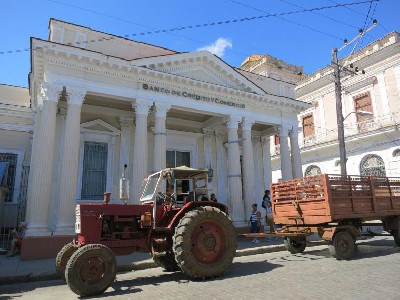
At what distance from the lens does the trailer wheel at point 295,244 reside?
9.59 meters

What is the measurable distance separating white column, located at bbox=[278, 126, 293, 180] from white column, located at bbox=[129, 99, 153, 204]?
774 centimetres

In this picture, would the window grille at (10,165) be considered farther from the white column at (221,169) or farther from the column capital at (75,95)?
the white column at (221,169)

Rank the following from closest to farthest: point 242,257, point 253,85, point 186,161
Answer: point 242,257, point 253,85, point 186,161

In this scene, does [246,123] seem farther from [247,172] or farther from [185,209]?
[185,209]

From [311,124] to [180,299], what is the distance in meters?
25.3

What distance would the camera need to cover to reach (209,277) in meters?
6.73

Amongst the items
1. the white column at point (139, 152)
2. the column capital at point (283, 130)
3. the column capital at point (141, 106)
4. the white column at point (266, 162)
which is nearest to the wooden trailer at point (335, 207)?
the white column at point (139, 152)

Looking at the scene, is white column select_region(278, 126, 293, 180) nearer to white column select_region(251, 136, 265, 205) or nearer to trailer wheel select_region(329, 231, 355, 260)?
white column select_region(251, 136, 265, 205)

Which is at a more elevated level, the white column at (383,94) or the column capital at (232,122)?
the white column at (383,94)

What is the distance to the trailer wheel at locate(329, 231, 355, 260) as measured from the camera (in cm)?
833

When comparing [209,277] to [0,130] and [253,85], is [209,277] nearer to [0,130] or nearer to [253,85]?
[253,85]

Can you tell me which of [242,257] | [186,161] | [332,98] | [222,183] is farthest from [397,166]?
[242,257]

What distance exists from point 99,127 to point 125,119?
1.26 m

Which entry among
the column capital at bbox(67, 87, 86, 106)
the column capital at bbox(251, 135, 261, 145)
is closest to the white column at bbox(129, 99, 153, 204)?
the column capital at bbox(67, 87, 86, 106)
